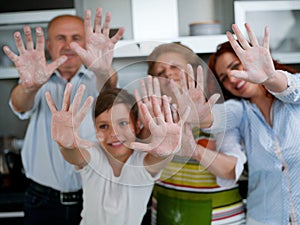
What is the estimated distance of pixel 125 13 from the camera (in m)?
2.17

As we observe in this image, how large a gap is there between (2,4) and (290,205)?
148cm

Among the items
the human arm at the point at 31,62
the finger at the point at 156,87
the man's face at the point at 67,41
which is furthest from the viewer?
the man's face at the point at 67,41

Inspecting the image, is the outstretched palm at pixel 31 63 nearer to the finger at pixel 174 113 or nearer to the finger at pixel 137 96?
the finger at pixel 137 96

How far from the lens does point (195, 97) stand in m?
1.22

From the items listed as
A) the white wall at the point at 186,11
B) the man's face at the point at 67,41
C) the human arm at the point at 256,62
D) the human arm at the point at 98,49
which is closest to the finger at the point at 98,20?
the human arm at the point at 98,49

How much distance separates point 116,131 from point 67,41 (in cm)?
48

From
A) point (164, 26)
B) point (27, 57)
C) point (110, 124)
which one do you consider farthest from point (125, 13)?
point (110, 124)

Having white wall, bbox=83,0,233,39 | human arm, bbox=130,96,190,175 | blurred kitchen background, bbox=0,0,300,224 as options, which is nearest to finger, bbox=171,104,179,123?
human arm, bbox=130,96,190,175

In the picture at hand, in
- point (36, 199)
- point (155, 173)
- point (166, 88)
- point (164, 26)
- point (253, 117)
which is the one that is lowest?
point (36, 199)

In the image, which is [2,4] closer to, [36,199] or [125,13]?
[125,13]

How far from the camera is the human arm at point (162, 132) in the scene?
112cm

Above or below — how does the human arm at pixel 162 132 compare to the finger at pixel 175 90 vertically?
below

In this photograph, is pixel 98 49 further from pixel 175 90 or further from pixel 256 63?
pixel 256 63

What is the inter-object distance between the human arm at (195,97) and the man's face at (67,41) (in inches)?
18.3
